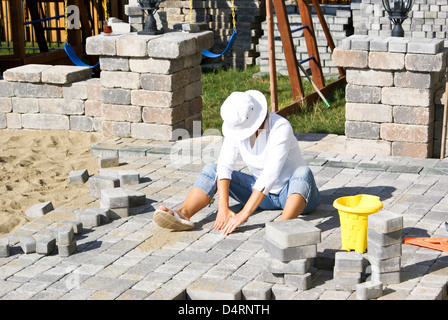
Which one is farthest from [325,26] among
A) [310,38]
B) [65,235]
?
[65,235]

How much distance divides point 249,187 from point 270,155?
0.59 metres

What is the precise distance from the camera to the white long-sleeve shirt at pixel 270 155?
5.97 meters

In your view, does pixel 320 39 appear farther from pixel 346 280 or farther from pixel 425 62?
pixel 346 280

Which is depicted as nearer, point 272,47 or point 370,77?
point 370,77

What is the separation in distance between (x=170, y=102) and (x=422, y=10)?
6.76 metres

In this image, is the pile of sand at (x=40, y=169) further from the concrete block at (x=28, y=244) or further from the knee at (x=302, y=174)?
the knee at (x=302, y=174)

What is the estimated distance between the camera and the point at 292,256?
5.14 meters

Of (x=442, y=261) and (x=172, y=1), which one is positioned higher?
(x=172, y=1)

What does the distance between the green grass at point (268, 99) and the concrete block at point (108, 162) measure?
A: 226cm

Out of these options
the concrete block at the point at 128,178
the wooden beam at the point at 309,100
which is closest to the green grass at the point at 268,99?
the wooden beam at the point at 309,100

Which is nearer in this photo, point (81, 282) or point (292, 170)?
point (81, 282)
